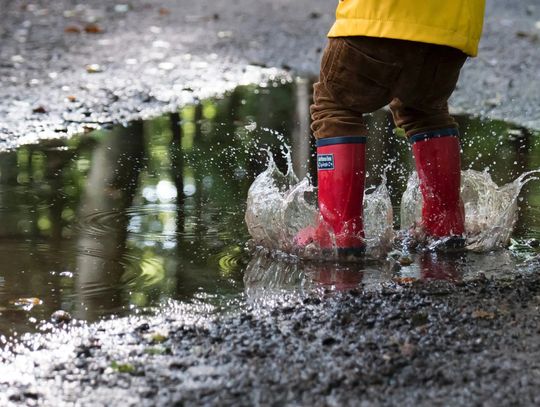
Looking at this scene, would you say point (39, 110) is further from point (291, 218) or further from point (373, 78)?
point (373, 78)

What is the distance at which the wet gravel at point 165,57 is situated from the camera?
7.23m

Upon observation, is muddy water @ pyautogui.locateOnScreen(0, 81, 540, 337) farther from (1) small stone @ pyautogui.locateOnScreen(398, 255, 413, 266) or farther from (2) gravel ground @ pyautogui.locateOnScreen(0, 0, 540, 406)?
(2) gravel ground @ pyautogui.locateOnScreen(0, 0, 540, 406)

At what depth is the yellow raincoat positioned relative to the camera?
3.83 metres

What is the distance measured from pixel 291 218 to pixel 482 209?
86 cm

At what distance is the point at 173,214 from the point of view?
4840 millimetres

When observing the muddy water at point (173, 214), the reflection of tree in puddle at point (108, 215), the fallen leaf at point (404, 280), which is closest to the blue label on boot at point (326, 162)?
the muddy water at point (173, 214)

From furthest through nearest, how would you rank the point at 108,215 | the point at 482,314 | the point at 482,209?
the point at 108,215, the point at 482,209, the point at 482,314

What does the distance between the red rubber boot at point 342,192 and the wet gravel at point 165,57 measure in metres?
2.68

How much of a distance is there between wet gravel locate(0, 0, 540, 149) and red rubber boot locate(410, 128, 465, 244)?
2689mm

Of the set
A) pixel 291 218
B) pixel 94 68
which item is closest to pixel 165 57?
pixel 94 68

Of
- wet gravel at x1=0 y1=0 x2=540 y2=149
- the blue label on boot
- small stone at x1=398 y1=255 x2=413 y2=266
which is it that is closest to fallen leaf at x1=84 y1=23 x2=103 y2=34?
wet gravel at x1=0 y1=0 x2=540 y2=149

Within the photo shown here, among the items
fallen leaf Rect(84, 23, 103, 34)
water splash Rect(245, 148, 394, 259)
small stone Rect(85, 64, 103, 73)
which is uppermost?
fallen leaf Rect(84, 23, 103, 34)

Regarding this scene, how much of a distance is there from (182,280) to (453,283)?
100 centimetres

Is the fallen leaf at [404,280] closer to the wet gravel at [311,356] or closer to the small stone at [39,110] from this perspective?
the wet gravel at [311,356]
